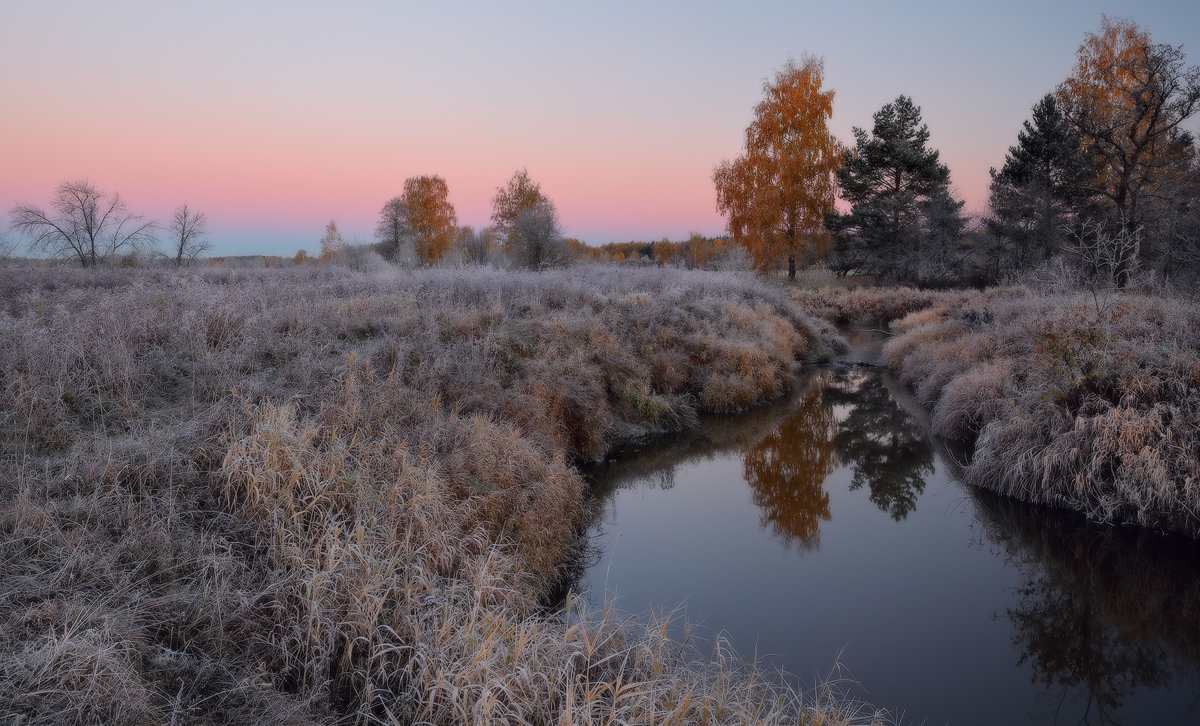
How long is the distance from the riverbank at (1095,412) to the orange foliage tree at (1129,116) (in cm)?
608

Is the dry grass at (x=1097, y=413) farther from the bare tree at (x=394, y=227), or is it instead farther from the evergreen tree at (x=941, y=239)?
the bare tree at (x=394, y=227)

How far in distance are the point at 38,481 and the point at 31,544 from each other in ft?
2.78

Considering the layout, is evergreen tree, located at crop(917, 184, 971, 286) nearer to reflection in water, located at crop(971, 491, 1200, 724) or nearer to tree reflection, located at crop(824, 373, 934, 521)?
tree reflection, located at crop(824, 373, 934, 521)

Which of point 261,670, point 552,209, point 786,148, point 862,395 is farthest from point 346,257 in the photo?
point 261,670

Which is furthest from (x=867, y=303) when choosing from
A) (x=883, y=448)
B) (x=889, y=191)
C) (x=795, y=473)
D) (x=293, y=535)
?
(x=293, y=535)

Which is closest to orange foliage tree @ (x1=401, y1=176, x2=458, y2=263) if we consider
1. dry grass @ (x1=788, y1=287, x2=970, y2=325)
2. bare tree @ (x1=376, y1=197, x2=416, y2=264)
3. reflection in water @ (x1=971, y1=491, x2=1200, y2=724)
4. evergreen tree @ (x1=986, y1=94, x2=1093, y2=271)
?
bare tree @ (x1=376, y1=197, x2=416, y2=264)

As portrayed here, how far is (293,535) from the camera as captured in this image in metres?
4.61

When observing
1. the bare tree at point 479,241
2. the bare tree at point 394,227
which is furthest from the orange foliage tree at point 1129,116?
the bare tree at point 394,227

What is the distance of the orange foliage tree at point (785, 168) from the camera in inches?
1158

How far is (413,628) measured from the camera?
160 inches

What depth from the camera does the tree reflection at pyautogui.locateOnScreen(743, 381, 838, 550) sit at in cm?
828

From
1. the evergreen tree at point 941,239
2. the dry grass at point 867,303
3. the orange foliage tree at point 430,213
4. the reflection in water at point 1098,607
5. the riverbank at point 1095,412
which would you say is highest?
the orange foliage tree at point 430,213

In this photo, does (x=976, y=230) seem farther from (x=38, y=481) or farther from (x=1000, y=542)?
(x=38, y=481)

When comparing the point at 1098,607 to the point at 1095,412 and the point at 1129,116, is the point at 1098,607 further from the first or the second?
the point at 1129,116
